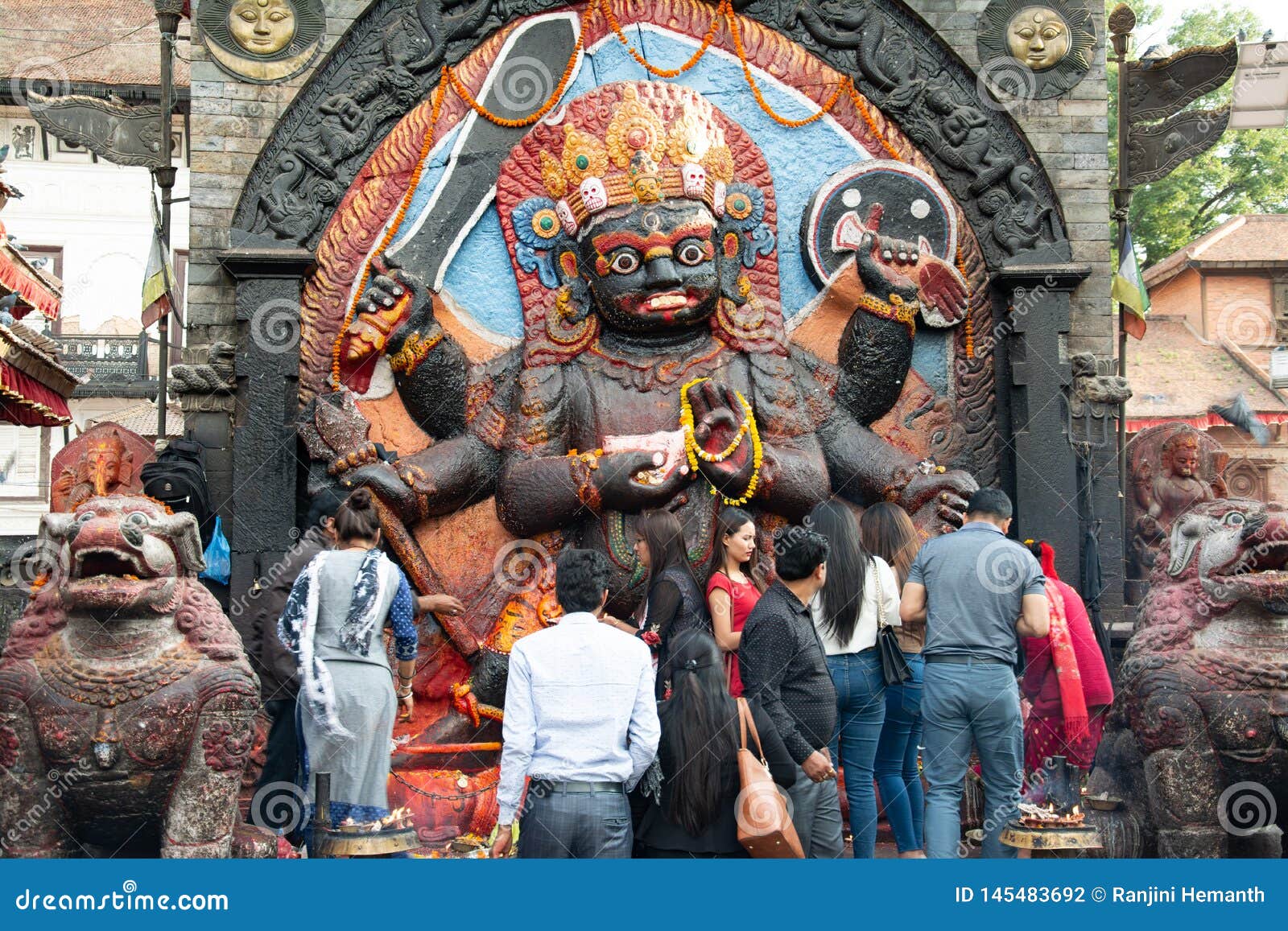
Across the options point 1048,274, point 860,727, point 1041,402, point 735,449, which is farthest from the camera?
point 1048,274

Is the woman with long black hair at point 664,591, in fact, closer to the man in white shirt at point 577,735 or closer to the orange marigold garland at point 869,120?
the man in white shirt at point 577,735

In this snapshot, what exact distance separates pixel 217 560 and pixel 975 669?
5.13m

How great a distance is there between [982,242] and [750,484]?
253 centimetres

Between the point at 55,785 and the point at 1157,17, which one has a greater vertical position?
the point at 1157,17

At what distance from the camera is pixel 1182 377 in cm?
2091

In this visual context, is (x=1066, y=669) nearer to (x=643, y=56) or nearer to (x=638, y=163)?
(x=638, y=163)

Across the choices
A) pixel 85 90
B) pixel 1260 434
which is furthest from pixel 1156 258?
pixel 85 90

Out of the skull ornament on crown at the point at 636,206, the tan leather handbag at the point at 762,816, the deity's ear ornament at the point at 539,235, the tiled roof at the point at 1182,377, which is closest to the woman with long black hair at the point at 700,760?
the tan leather handbag at the point at 762,816

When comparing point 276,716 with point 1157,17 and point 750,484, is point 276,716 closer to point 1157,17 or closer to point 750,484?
point 750,484

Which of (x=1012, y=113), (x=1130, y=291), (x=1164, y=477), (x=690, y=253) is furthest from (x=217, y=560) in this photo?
(x=1164, y=477)

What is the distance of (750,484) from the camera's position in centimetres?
971

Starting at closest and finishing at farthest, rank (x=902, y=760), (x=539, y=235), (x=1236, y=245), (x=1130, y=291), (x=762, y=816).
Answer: (x=762, y=816)
(x=902, y=760)
(x=539, y=235)
(x=1130, y=291)
(x=1236, y=245)

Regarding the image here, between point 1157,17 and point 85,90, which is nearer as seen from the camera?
point 85,90

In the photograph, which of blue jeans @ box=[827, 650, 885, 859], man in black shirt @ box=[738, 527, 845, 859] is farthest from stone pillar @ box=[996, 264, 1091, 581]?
man in black shirt @ box=[738, 527, 845, 859]
